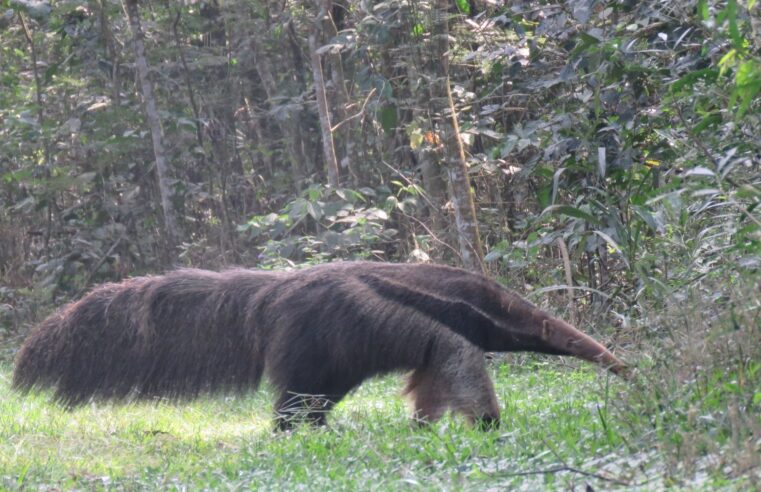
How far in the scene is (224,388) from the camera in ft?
18.9

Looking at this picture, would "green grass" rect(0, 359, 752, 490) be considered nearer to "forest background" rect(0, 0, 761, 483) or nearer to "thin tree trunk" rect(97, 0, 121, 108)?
"forest background" rect(0, 0, 761, 483)

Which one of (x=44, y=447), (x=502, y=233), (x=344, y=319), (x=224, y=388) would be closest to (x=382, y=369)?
(x=344, y=319)

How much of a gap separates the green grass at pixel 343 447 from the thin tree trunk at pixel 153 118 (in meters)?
5.63

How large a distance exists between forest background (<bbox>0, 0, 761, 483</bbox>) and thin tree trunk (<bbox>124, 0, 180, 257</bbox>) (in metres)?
0.03

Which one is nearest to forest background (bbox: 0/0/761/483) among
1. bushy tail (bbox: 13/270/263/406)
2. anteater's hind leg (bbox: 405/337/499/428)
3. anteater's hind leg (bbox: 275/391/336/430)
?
anteater's hind leg (bbox: 405/337/499/428)

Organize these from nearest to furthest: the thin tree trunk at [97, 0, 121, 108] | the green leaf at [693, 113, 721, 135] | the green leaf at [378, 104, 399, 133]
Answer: the green leaf at [693, 113, 721, 135] < the green leaf at [378, 104, 399, 133] < the thin tree trunk at [97, 0, 121, 108]

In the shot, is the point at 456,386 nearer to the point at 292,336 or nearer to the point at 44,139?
the point at 292,336

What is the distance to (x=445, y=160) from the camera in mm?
8781

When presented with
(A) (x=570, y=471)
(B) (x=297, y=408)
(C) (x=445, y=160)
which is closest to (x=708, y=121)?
(A) (x=570, y=471)

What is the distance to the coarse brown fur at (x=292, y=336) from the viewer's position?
5535 mm

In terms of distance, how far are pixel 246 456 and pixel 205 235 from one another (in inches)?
411

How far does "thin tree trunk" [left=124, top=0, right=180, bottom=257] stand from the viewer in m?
11.8

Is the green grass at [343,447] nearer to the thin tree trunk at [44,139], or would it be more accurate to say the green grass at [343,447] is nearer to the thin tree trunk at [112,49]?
the thin tree trunk at [44,139]

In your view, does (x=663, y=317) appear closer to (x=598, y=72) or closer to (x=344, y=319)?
(x=344, y=319)
